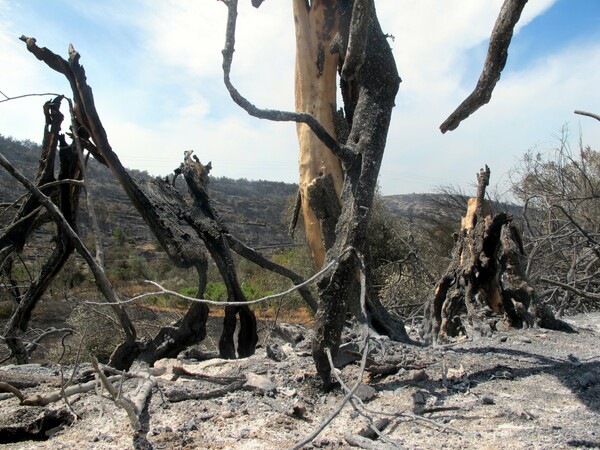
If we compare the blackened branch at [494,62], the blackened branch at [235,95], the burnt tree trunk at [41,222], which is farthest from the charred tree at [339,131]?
the burnt tree trunk at [41,222]

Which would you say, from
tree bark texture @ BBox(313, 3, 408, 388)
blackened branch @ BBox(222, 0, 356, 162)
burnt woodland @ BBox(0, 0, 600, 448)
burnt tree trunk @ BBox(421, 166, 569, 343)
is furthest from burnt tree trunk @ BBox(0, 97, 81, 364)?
burnt tree trunk @ BBox(421, 166, 569, 343)

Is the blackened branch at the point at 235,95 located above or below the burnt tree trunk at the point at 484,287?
above

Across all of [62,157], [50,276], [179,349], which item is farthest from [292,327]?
[62,157]

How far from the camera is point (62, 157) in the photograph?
132 inches

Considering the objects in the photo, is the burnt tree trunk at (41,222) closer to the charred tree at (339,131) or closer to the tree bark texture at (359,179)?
the charred tree at (339,131)

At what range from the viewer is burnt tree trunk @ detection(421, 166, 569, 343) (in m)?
3.98

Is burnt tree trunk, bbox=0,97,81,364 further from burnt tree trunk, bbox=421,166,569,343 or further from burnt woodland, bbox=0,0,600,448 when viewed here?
burnt tree trunk, bbox=421,166,569,343

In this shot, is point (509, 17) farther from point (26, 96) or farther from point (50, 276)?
point (50, 276)

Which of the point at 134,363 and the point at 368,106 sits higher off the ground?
the point at 368,106

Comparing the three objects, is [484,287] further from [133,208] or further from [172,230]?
[133,208]

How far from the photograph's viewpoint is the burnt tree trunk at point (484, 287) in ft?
13.1

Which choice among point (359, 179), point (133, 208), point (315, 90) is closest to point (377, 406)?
point (359, 179)

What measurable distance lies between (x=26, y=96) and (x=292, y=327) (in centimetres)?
219

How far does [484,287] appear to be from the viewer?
14.0ft
